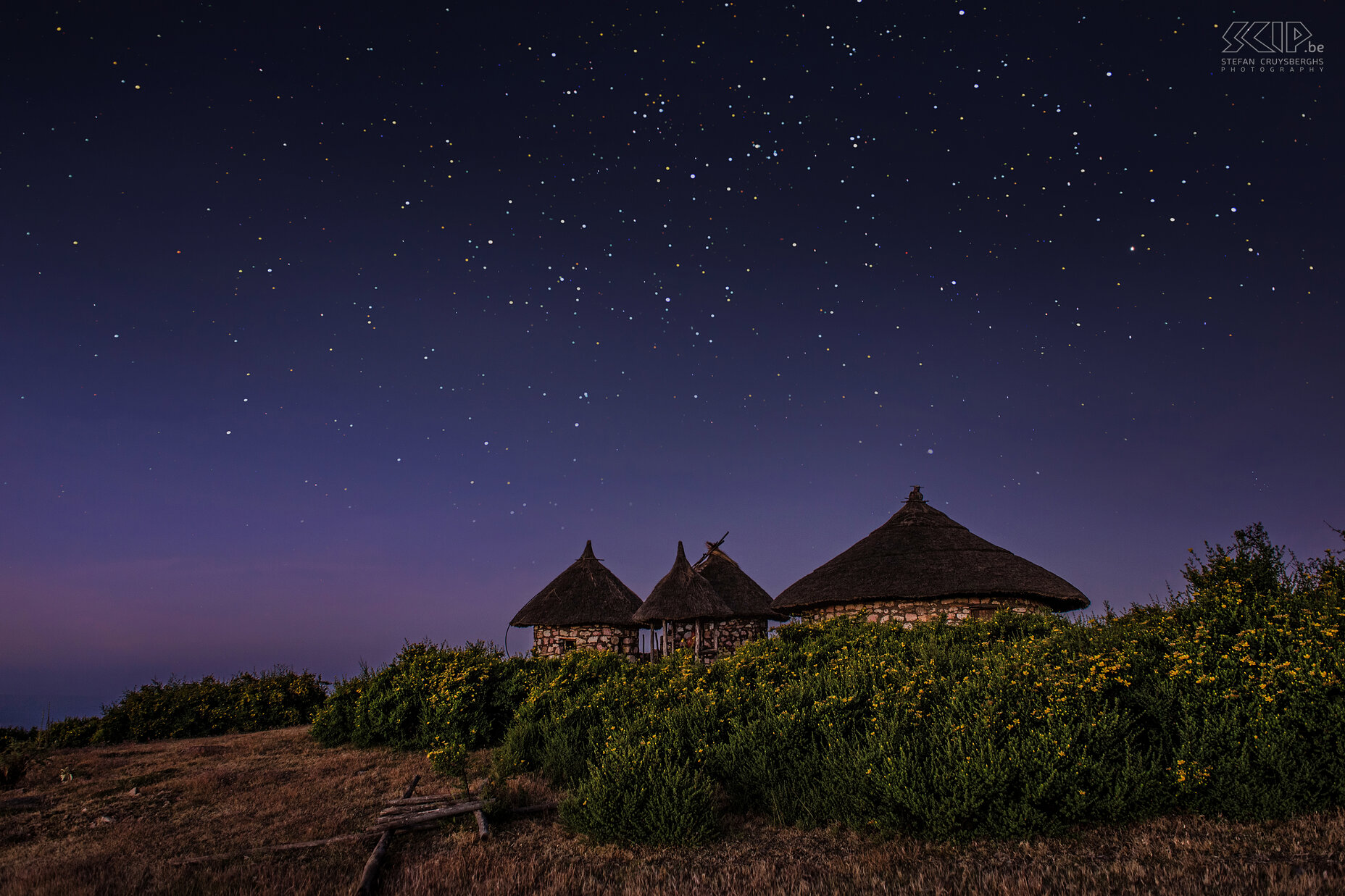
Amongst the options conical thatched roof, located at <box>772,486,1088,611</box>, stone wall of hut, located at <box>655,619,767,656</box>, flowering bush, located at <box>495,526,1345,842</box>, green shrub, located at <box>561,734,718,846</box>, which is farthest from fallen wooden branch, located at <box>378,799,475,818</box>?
stone wall of hut, located at <box>655,619,767,656</box>

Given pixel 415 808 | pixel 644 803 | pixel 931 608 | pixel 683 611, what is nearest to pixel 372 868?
pixel 415 808

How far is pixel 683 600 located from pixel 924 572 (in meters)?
9.59

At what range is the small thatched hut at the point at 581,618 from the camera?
25.1 m

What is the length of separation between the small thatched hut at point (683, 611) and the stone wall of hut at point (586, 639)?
126 centimetres

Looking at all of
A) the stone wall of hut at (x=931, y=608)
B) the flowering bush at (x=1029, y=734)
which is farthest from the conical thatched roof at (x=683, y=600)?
the flowering bush at (x=1029, y=734)

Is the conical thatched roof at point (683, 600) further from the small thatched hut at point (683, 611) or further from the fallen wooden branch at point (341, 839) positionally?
the fallen wooden branch at point (341, 839)

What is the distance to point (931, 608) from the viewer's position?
16328 millimetres

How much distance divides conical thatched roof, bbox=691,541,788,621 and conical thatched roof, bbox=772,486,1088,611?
8220 mm

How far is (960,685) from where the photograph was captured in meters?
7.45

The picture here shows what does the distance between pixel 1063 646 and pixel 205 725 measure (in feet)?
67.6

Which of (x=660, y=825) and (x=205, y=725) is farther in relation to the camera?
(x=205, y=725)

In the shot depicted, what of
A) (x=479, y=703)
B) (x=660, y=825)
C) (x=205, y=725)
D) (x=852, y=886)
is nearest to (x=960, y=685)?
(x=852, y=886)

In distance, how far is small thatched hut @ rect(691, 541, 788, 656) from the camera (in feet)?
89.0

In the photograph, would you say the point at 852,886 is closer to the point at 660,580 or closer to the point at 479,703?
the point at 479,703
